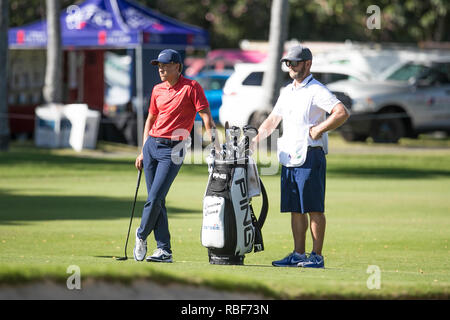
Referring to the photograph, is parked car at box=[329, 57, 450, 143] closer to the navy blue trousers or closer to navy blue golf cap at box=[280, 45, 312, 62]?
the navy blue trousers

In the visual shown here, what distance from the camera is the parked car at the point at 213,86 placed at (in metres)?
29.3

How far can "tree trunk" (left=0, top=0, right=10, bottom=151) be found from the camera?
893 inches

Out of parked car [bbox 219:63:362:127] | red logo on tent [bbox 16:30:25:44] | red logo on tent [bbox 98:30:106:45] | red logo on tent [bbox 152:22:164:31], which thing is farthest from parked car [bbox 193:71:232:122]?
red logo on tent [bbox 16:30:25:44]

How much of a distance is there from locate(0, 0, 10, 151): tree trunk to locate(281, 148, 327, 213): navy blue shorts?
14994mm

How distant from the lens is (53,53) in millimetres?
25406

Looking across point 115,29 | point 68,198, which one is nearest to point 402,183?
point 68,198

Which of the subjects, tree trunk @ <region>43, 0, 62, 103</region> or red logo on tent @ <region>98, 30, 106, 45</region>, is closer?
tree trunk @ <region>43, 0, 62, 103</region>

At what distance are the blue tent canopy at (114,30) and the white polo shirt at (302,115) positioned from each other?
51.6ft

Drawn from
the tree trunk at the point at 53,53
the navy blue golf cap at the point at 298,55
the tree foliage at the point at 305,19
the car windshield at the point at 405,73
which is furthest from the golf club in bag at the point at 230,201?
the tree foliage at the point at 305,19

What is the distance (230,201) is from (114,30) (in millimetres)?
16903

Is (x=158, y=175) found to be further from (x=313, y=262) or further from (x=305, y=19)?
(x=305, y=19)

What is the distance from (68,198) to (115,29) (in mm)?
9900

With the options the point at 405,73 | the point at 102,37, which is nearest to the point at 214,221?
the point at 102,37
